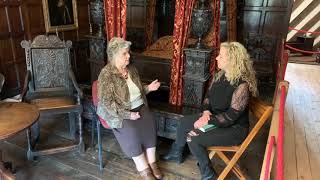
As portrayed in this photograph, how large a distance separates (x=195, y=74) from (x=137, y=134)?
0.80 meters

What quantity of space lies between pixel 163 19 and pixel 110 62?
8.54 ft

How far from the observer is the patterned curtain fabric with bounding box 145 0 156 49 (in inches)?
183

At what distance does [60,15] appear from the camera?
14.2ft

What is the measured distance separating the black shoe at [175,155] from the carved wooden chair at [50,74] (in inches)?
32.8

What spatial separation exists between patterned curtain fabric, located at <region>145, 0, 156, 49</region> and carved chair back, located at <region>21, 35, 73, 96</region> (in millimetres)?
1917

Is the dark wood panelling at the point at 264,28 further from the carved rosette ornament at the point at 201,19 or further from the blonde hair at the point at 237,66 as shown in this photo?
the blonde hair at the point at 237,66

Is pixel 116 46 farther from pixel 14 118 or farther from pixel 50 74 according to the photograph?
pixel 50 74

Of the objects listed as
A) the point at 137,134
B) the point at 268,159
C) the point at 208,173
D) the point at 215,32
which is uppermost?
the point at 215,32

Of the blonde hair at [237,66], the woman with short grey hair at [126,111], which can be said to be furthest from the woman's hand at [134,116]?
the blonde hair at [237,66]

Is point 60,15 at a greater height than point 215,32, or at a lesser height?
greater

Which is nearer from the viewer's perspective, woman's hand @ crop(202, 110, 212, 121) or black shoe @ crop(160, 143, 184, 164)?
woman's hand @ crop(202, 110, 212, 121)

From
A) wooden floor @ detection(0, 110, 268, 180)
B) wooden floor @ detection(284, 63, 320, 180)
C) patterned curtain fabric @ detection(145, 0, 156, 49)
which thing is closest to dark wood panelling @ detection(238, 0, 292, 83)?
wooden floor @ detection(284, 63, 320, 180)

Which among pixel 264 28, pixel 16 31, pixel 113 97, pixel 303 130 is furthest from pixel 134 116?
pixel 264 28

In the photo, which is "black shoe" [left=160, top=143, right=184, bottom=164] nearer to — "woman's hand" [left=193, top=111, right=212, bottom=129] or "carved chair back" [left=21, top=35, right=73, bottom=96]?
"woman's hand" [left=193, top=111, right=212, bottom=129]
